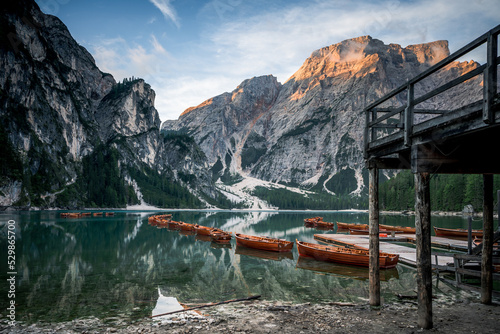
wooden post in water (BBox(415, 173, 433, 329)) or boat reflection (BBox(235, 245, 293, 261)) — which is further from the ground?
wooden post in water (BBox(415, 173, 433, 329))

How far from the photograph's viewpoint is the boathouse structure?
28.5 ft

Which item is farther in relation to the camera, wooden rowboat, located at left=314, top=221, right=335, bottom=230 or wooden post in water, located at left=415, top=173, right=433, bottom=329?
wooden rowboat, located at left=314, top=221, right=335, bottom=230

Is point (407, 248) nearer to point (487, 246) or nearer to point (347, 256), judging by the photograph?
point (347, 256)

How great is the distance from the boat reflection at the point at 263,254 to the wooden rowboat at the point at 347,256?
3670 mm

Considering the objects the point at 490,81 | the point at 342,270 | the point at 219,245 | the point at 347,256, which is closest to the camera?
the point at 490,81

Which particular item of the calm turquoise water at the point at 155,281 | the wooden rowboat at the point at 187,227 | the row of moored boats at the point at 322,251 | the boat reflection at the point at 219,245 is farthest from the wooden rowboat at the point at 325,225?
the calm turquoise water at the point at 155,281

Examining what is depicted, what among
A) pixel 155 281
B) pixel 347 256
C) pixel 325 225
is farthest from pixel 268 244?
pixel 325 225

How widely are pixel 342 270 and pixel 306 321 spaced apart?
15669mm

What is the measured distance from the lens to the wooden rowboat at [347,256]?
27823mm

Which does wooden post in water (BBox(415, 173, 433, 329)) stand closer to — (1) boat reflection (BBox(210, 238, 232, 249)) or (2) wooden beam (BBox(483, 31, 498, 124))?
(2) wooden beam (BBox(483, 31, 498, 124))

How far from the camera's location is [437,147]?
1127 cm

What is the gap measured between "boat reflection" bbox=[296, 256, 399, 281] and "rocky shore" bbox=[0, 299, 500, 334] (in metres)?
8.89

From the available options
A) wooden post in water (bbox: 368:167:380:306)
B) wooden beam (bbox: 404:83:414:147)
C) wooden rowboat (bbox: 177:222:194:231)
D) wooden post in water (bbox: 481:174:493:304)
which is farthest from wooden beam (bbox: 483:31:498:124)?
wooden rowboat (bbox: 177:222:194:231)

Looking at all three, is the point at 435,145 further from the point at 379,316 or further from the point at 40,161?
the point at 40,161
